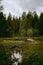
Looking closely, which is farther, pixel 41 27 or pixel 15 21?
pixel 15 21

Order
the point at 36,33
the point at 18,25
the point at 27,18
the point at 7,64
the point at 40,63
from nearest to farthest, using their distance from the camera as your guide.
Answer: the point at 7,64
the point at 40,63
the point at 36,33
the point at 27,18
the point at 18,25

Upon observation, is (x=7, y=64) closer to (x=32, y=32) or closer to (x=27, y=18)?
(x=32, y=32)

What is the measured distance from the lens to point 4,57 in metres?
7.97

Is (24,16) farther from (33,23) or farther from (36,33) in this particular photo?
(36,33)

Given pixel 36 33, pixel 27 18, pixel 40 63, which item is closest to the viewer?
pixel 40 63

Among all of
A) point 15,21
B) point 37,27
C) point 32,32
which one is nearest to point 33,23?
Answer: point 37,27

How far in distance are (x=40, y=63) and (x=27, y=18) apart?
31.6 meters

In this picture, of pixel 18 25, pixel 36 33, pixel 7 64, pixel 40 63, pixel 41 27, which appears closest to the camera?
pixel 7 64

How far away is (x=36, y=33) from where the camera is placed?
114 ft

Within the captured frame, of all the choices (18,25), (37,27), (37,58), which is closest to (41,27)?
(37,27)

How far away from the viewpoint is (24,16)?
4103cm

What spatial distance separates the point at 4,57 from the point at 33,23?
31776 millimetres

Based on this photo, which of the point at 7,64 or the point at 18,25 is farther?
the point at 18,25

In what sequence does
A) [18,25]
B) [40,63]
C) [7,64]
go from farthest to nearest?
[18,25] → [40,63] → [7,64]
